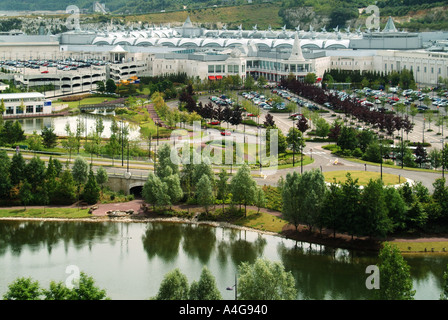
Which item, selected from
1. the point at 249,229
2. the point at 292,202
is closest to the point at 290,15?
the point at 249,229

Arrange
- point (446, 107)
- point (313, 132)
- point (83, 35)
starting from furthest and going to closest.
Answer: point (83, 35) → point (446, 107) → point (313, 132)

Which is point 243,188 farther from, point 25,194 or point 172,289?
point 172,289

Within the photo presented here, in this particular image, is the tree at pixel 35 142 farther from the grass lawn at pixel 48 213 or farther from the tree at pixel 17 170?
the grass lawn at pixel 48 213

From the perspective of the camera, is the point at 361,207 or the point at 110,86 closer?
the point at 361,207
